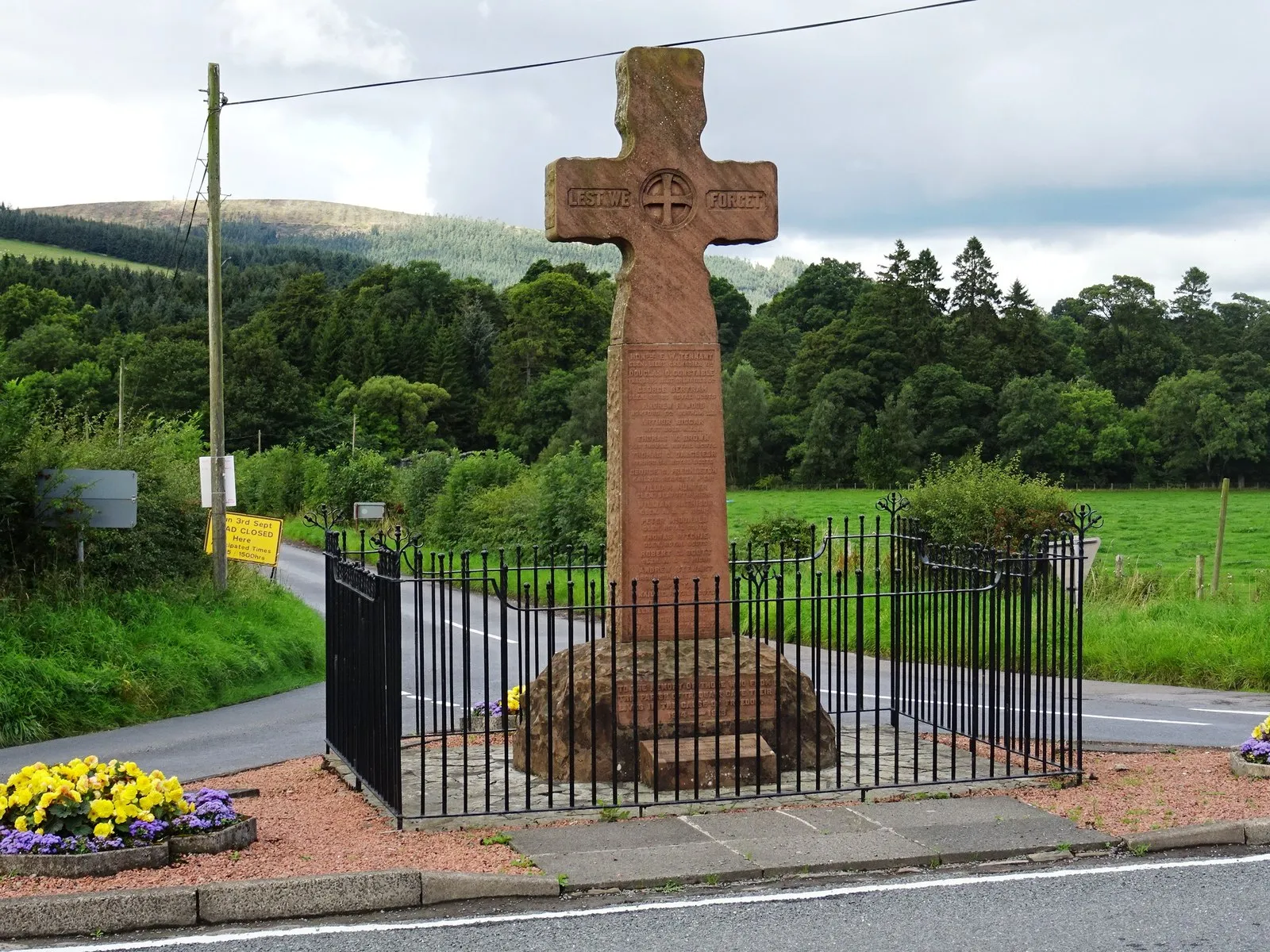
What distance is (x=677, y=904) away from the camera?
295 inches

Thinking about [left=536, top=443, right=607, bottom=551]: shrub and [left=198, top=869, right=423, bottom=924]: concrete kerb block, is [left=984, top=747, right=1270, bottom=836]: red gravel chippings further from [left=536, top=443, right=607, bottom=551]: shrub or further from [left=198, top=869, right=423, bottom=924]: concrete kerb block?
[left=536, top=443, right=607, bottom=551]: shrub

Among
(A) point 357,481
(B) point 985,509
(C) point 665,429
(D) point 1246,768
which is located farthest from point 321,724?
(A) point 357,481

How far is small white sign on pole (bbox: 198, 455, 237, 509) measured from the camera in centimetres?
2209

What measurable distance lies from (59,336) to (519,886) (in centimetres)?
8665

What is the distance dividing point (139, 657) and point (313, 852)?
10.1 meters

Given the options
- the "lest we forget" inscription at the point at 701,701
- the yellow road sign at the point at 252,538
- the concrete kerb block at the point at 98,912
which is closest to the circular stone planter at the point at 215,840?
the concrete kerb block at the point at 98,912

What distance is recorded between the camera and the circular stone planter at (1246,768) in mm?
10164

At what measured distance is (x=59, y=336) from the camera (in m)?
86.9

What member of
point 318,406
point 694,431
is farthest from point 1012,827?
point 318,406

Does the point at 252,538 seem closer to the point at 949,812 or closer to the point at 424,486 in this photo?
the point at 949,812

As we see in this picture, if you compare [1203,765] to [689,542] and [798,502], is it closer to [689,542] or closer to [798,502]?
[689,542]

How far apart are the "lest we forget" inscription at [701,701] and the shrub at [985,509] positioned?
14724mm

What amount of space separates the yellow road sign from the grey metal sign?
167 inches

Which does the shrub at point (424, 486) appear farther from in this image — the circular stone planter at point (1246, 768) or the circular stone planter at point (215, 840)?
the circular stone planter at point (215, 840)
